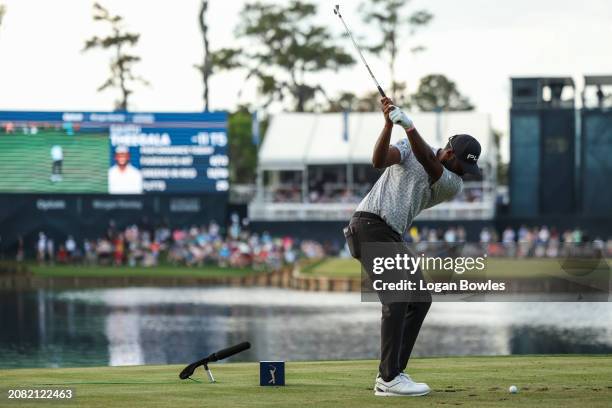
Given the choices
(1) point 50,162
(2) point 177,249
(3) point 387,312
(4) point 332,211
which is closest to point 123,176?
(1) point 50,162

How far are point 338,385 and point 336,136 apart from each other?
54.6m

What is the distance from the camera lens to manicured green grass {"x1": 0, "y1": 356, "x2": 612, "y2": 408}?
381 inches

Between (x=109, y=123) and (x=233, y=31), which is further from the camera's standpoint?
(x=233, y=31)

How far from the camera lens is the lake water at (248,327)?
90.4ft

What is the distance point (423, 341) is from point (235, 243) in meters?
26.3

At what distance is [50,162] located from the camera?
5700 cm

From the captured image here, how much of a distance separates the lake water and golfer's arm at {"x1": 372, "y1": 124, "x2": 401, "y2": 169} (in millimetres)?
15080

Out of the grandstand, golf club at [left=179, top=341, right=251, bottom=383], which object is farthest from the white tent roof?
golf club at [left=179, top=341, right=251, bottom=383]

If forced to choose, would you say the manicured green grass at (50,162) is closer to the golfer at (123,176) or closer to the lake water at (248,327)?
the golfer at (123,176)

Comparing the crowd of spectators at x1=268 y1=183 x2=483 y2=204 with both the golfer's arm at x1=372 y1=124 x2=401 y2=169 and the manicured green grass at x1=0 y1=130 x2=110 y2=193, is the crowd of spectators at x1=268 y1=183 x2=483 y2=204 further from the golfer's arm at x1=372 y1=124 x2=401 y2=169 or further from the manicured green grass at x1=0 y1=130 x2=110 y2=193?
the golfer's arm at x1=372 y1=124 x2=401 y2=169

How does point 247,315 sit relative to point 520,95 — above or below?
below

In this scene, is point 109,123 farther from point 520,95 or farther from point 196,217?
point 520,95

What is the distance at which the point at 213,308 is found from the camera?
41.1 meters

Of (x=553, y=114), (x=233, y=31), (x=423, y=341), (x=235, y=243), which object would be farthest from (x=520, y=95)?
(x=423, y=341)
